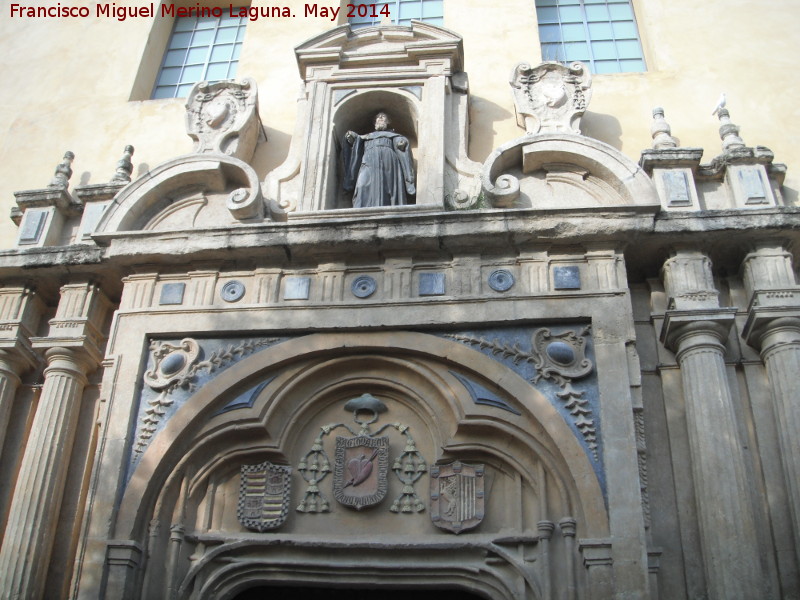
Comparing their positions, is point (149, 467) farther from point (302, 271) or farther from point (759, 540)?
point (759, 540)

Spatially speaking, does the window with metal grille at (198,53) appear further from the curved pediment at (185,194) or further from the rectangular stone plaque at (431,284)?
the rectangular stone plaque at (431,284)

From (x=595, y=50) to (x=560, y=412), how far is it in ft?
18.6

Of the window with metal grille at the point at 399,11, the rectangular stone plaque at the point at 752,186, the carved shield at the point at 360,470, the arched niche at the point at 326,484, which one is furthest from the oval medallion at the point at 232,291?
the window with metal grille at the point at 399,11

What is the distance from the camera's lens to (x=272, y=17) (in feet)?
40.3

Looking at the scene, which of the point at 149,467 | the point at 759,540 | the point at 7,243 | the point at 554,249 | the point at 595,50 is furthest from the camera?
the point at 595,50

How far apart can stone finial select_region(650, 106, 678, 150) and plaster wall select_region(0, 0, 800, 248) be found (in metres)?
0.39

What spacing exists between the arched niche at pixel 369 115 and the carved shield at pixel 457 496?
3134 mm

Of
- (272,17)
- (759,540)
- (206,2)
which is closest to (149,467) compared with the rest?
(759,540)

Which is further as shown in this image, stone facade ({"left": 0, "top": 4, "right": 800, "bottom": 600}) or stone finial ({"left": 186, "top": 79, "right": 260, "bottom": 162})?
stone finial ({"left": 186, "top": 79, "right": 260, "bottom": 162})

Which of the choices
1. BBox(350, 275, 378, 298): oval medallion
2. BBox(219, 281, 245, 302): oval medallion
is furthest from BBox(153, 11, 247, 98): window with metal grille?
BBox(350, 275, 378, 298): oval medallion

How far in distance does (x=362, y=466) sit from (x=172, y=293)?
2.46m

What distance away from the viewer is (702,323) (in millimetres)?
8109

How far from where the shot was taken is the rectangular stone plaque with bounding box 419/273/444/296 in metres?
8.54

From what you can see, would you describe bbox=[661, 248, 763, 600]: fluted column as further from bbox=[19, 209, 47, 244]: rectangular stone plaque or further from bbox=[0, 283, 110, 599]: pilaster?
bbox=[19, 209, 47, 244]: rectangular stone plaque
